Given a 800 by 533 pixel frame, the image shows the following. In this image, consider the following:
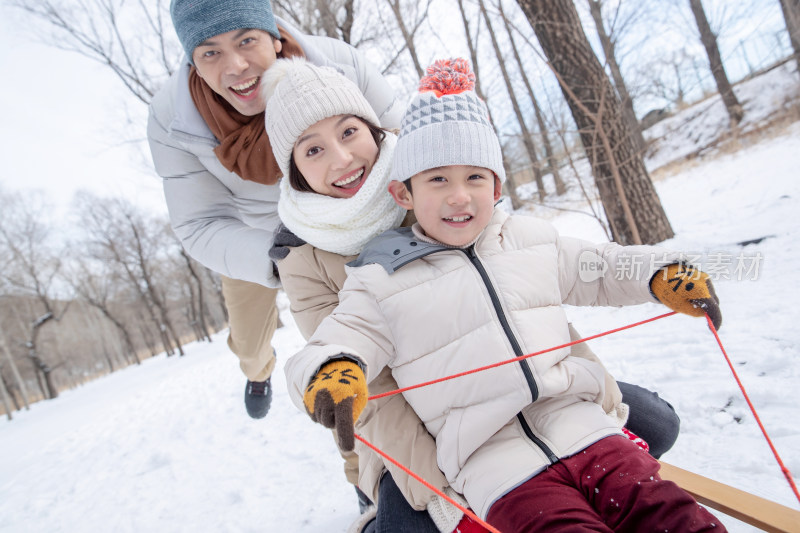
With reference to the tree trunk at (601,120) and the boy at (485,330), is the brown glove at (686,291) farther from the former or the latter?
the tree trunk at (601,120)

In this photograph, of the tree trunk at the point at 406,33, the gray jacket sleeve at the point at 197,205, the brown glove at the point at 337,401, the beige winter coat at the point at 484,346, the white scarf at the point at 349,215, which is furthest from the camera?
the tree trunk at the point at 406,33

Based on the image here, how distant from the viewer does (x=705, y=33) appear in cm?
1205

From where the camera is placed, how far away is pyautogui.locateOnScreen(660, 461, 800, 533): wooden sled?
1080 mm

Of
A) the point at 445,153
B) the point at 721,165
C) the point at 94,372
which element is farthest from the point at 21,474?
the point at 94,372

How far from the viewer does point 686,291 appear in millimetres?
1218

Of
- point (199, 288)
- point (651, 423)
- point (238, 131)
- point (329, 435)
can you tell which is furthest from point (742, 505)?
point (199, 288)

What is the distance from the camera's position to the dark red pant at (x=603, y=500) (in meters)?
0.93

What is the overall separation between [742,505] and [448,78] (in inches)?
63.0

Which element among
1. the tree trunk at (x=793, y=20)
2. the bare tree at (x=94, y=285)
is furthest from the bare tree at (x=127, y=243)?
the tree trunk at (x=793, y=20)

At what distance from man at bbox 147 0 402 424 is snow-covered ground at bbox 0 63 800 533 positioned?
1542 millimetres

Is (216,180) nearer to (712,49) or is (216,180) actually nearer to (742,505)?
(742,505)

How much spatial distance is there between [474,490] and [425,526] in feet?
0.77

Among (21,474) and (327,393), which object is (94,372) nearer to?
(21,474)

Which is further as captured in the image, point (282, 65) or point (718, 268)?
point (282, 65)
